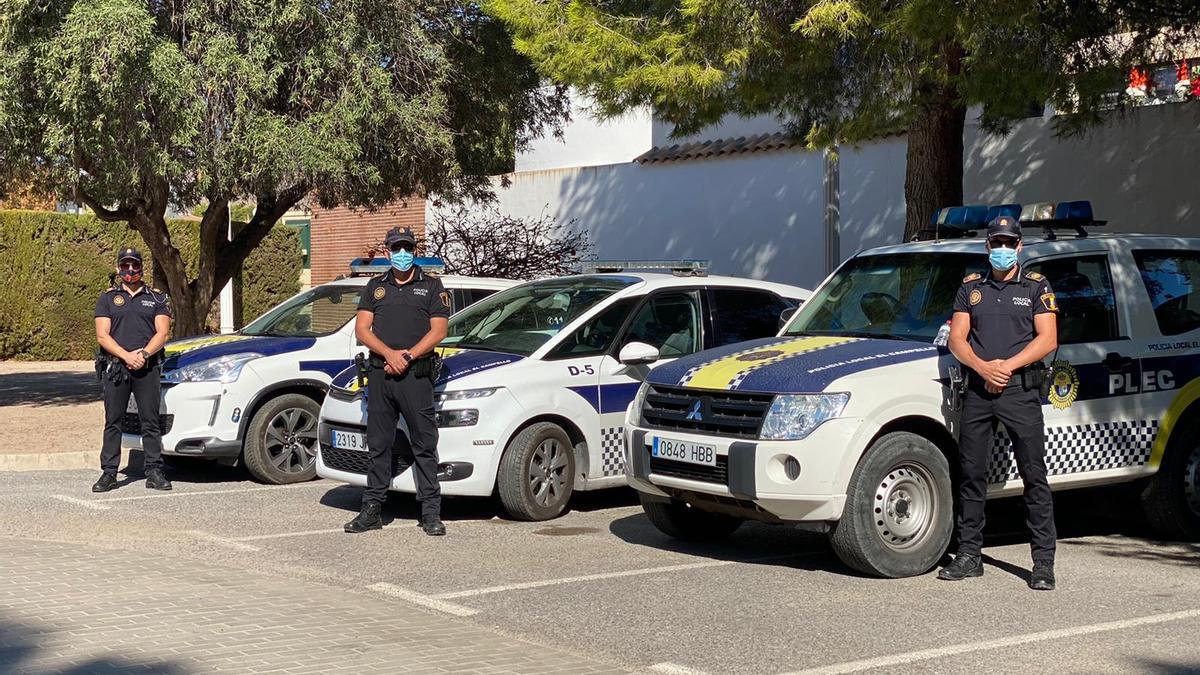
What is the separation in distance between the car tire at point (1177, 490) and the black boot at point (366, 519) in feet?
15.7

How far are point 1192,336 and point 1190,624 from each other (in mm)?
2650

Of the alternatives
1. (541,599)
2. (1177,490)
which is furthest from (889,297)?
(541,599)

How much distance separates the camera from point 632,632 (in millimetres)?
6836

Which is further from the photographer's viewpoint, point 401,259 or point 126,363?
point 126,363

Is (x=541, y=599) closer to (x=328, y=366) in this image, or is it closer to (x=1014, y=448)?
(x=1014, y=448)

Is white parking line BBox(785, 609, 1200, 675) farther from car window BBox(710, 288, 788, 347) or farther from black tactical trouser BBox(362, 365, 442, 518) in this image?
car window BBox(710, 288, 788, 347)

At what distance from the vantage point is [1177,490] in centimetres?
908

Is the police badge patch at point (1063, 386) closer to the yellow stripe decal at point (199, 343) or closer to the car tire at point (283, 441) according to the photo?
the car tire at point (283, 441)

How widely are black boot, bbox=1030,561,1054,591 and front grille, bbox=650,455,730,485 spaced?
168cm

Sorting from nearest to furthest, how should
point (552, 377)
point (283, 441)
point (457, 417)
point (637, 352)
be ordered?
point (457, 417) → point (637, 352) → point (552, 377) → point (283, 441)

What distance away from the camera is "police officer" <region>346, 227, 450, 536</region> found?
30.7ft

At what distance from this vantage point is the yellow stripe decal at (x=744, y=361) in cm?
824

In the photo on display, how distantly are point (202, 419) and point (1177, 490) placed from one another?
7.03m

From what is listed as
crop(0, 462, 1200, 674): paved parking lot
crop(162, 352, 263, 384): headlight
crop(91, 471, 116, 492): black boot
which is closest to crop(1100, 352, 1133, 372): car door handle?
crop(0, 462, 1200, 674): paved parking lot
